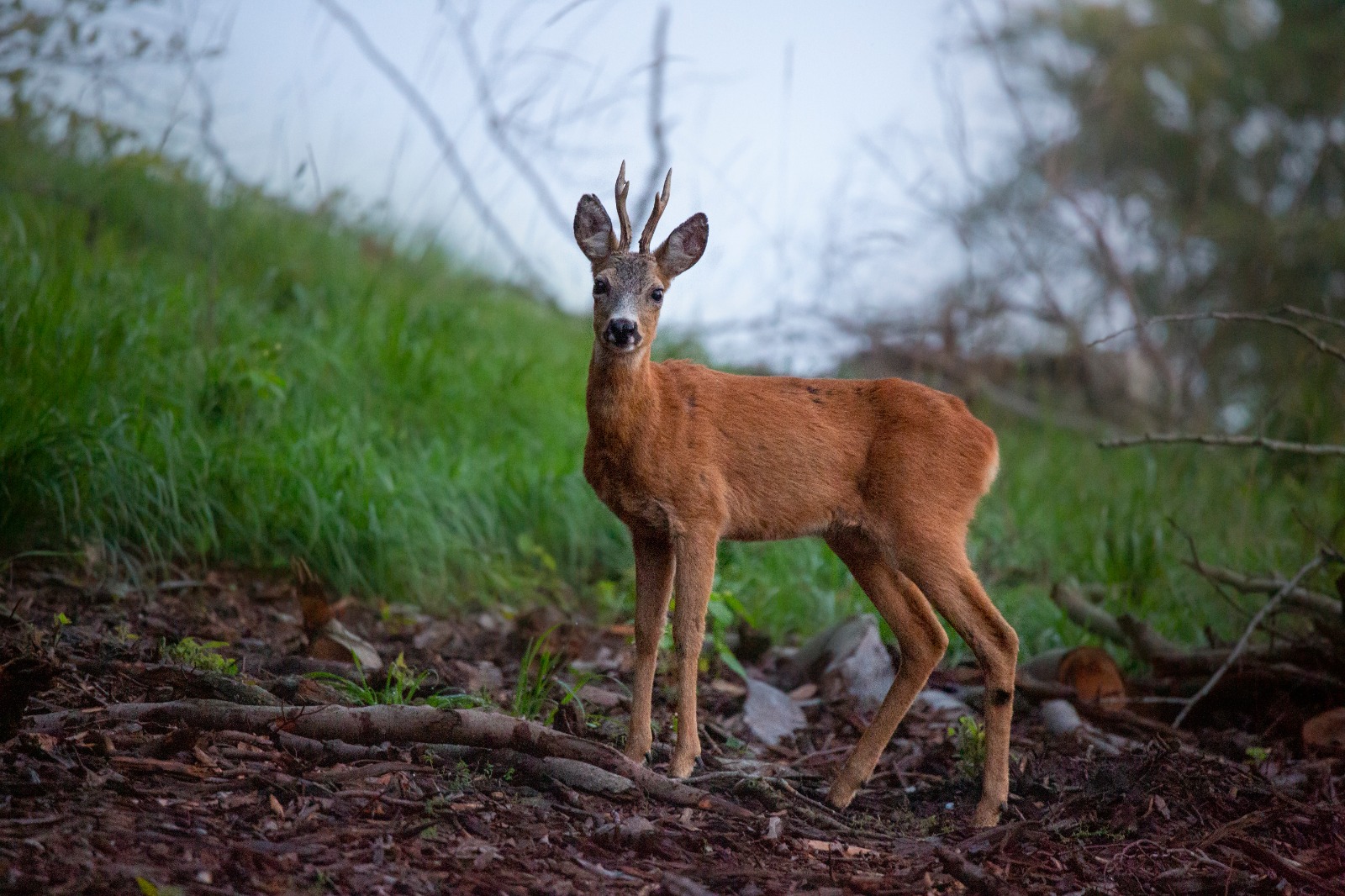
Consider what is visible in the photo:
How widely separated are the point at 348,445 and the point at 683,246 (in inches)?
103

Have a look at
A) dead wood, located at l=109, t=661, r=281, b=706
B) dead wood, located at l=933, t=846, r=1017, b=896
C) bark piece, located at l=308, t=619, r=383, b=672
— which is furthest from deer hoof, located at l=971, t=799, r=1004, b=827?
dead wood, located at l=109, t=661, r=281, b=706

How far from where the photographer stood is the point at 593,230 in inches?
175

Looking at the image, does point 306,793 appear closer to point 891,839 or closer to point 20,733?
point 20,733

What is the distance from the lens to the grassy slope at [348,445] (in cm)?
538

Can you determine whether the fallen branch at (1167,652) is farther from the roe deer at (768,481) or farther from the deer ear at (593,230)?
the deer ear at (593,230)

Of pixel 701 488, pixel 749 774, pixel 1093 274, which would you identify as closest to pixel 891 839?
pixel 749 774

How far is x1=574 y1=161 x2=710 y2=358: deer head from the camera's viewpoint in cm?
403

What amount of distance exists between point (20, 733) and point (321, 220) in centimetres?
594

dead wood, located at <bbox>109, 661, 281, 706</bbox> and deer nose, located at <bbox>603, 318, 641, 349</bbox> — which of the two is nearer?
dead wood, located at <bbox>109, 661, 281, 706</bbox>

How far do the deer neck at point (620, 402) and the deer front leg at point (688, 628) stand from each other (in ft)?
1.37

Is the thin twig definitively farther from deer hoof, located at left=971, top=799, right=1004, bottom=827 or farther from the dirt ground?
deer hoof, located at left=971, top=799, right=1004, bottom=827

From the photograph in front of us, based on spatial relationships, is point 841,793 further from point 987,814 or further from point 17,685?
point 17,685

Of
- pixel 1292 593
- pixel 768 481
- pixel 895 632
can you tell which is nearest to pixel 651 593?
pixel 768 481

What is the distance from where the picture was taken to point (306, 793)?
3.15 m
